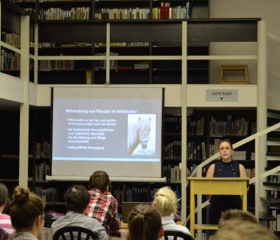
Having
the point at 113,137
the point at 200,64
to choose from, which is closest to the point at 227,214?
the point at 113,137

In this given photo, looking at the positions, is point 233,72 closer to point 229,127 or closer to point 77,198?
point 229,127

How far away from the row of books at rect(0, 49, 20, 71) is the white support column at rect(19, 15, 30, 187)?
60.1 inches

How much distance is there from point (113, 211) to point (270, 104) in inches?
266

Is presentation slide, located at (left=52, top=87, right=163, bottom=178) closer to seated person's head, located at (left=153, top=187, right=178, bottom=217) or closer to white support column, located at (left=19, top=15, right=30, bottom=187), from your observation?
white support column, located at (left=19, top=15, right=30, bottom=187)

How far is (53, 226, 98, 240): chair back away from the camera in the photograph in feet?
13.4

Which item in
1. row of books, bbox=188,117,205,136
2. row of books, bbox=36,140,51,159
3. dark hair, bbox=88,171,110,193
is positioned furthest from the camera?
row of books, bbox=36,140,51,159

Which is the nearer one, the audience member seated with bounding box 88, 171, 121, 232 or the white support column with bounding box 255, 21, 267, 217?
the audience member seated with bounding box 88, 171, 121, 232

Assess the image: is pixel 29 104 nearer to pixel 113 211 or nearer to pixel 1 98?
pixel 1 98

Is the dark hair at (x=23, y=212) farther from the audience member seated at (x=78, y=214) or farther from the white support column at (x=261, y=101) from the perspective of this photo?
the white support column at (x=261, y=101)

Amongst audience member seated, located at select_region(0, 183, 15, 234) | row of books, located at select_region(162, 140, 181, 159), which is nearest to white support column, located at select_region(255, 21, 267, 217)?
row of books, located at select_region(162, 140, 181, 159)

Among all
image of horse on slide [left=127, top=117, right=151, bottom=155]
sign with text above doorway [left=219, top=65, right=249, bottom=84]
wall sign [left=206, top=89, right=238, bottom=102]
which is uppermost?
sign with text above doorway [left=219, top=65, right=249, bottom=84]

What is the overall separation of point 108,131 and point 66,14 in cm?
310

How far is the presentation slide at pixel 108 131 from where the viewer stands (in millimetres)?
8883

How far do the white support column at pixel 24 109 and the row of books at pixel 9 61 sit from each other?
1.53 m
